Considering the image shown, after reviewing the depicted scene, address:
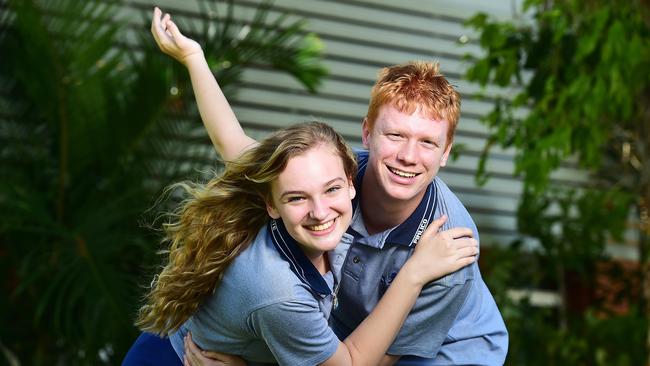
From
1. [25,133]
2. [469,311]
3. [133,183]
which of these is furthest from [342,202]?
[25,133]

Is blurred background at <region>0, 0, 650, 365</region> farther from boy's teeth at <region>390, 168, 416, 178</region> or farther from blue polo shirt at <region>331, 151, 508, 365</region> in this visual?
boy's teeth at <region>390, 168, 416, 178</region>

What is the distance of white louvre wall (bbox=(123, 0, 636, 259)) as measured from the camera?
817cm

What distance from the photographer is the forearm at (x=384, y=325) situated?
3.33 metres

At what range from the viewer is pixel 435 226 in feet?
11.4

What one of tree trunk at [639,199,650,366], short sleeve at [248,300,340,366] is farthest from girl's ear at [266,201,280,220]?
tree trunk at [639,199,650,366]

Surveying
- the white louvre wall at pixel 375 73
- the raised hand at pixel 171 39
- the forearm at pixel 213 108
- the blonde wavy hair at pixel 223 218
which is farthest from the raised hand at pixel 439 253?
the white louvre wall at pixel 375 73

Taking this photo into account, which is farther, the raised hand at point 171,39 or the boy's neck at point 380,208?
the raised hand at point 171,39

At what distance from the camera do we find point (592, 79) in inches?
244

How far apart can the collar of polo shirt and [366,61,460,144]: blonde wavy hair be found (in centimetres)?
45

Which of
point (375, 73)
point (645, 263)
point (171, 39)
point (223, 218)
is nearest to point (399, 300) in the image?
point (223, 218)

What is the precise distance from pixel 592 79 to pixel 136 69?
8.09 ft

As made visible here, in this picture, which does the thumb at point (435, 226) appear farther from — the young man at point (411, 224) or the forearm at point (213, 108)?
the forearm at point (213, 108)

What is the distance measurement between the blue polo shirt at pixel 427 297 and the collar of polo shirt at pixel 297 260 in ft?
0.54

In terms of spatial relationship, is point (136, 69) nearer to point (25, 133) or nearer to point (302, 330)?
point (25, 133)
